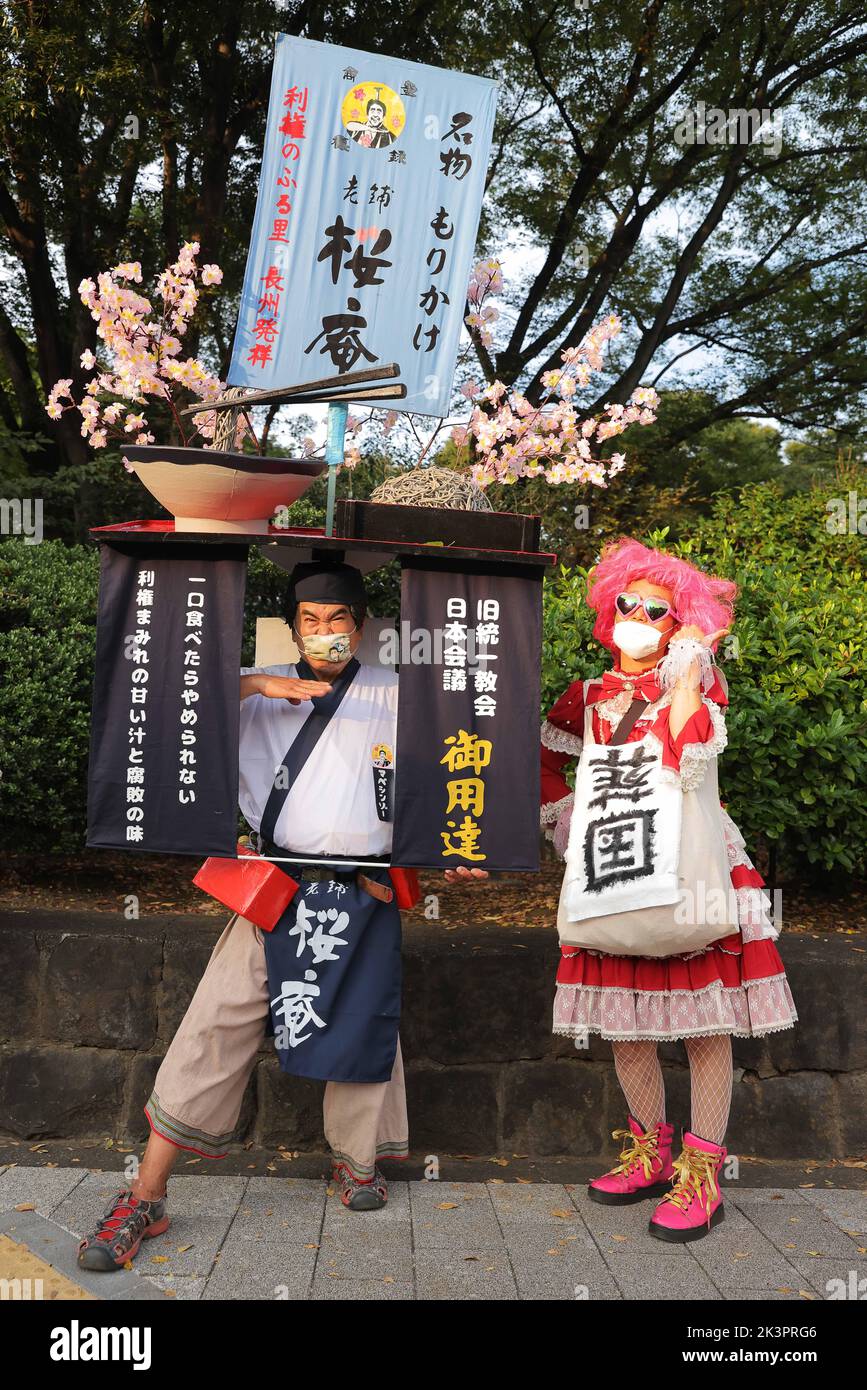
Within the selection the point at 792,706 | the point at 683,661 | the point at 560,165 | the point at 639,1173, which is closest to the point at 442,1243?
the point at 639,1173

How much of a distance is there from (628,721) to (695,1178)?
160cm

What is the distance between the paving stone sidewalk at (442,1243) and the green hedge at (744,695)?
152 centimetres

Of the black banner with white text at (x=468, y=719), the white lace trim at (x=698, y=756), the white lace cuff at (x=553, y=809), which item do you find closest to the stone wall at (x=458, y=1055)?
the white lace cuff at (x=553, y=809)

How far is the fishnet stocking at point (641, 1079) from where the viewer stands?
4.04m

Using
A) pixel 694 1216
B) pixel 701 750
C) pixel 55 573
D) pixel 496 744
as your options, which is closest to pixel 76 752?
pixel 55 573

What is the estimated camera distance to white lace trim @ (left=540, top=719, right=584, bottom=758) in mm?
4262

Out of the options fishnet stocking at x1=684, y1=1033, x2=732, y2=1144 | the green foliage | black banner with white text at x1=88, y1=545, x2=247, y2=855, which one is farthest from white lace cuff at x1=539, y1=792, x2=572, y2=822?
black banner with white text at x1=88, y1=545, x2=247, y2=855

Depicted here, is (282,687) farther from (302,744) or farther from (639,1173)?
(639,1173)

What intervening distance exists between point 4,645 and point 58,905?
1279mm

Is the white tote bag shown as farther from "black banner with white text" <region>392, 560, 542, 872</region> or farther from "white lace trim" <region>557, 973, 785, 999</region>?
"black banner with white text" <region>392, 560, 542, 872</region>

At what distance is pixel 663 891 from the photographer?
3641 millimetres

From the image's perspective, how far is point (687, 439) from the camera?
1487 centimetres

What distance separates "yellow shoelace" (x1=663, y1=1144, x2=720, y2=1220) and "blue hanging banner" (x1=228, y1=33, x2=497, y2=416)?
311cm

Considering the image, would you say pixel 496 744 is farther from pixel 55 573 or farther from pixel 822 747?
pixel 55 573
